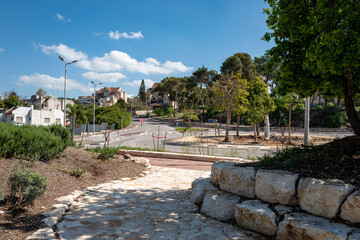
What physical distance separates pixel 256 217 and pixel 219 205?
0.80 m

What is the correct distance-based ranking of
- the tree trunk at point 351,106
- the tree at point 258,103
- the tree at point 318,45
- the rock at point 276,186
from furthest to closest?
the tree at point 258,103
the tree trunk at point 351,106
the tree at point 318,45
the rock at point 276,186

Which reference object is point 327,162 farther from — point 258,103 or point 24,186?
point 258,103

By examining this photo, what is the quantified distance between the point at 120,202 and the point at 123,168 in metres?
2.98

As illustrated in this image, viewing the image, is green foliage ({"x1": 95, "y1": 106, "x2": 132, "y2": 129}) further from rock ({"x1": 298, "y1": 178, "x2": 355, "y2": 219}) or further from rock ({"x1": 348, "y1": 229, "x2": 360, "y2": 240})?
rock ({"x1": 348, "y1": 229, "x2": 360, "y2": 240})

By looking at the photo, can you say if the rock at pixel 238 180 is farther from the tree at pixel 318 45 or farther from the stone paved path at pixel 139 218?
the tree at pixel 318 45

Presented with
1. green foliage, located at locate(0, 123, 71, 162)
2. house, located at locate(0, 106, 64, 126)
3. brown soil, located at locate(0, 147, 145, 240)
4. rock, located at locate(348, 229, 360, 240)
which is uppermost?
house, located at locate(0, 106, 64, 126)

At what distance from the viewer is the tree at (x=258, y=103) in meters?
19.9

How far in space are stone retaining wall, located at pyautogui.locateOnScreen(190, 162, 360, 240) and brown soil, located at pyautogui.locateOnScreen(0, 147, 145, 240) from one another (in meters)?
2.93

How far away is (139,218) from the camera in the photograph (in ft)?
13.6

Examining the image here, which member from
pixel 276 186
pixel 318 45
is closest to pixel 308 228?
pixel 276 186

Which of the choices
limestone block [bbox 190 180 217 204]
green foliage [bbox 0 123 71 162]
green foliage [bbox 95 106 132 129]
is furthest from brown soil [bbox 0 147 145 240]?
green foliage [bbox 95 106 132 129]

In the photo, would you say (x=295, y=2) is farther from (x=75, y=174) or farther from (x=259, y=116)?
(x=259, y=116)

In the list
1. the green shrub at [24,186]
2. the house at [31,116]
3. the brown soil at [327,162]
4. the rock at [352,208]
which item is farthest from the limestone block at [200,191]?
the house at [31,116]

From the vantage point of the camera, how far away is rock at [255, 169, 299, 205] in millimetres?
3625
